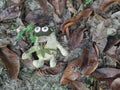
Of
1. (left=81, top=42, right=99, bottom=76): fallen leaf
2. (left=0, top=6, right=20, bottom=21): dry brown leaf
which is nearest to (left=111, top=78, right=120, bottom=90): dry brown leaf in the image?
(left=81, top=42, right=99, bottom=76): fallen leaf

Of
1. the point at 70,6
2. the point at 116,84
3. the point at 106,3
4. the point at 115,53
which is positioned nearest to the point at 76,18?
the point at 70,6

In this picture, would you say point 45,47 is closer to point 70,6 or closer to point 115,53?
point 70,6

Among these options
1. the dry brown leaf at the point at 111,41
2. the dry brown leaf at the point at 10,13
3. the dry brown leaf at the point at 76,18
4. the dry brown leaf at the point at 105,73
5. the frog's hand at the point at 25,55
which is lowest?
the dry brown leaf at the point at 105,73

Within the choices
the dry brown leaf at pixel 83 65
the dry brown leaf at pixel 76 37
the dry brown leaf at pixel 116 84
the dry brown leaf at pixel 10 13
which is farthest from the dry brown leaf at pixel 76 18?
the dry brown leaf at pixel 116 84

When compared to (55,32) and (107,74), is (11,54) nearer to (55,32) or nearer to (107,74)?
(55,32)

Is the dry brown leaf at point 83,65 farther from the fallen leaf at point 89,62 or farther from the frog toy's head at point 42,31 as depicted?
the frog toy's head at point 42,31

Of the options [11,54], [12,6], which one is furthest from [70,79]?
[12,6]

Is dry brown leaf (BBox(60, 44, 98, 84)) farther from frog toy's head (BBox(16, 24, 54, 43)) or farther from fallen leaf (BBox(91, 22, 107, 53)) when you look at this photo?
frog toy's head (BBox(16, 24, 54, 43))
